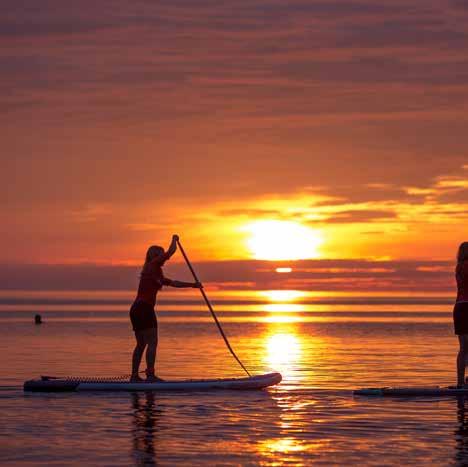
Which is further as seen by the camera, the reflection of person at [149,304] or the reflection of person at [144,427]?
the reflection of person at [149,304]

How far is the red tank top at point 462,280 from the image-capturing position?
18359 millimetres

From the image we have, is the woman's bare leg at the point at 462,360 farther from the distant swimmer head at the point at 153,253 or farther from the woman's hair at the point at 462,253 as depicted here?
the distant swimmer head at the point at 153,253

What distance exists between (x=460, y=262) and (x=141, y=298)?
5438 mm

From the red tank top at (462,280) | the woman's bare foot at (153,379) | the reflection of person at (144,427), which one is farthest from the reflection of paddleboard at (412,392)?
the reflection of person at (144,427)

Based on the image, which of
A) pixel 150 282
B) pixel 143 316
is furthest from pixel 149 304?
pixel 150 282

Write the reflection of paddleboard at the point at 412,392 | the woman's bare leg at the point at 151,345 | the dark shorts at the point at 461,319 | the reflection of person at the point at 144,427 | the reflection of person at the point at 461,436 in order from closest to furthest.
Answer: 1. the reflection of person at the point at 461,436
2. the reflection of person at the point at 144,427
3. the reflection of paddleboard at the point at 412,392
4. the dark shorts at the point at 461,319
5. the woman's bare leg at the point at 151,345

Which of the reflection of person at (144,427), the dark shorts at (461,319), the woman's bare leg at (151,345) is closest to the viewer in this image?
the reflection of person at (144,427)

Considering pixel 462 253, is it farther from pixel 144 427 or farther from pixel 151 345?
pixel 144 427

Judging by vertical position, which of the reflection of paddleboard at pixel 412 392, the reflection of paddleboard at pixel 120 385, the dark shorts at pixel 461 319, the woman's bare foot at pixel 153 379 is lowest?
the reflection of paddleboard at pixel 412 392

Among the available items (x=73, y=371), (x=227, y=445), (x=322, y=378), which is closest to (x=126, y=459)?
(x=227, y=445)

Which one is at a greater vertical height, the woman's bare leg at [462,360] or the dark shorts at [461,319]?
the dark shorts at [461,319]

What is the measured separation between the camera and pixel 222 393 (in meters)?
18.4

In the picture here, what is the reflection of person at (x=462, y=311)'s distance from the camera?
18.4 m

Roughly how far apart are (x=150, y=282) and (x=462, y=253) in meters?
5.32
